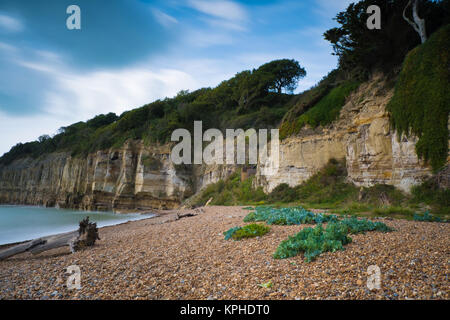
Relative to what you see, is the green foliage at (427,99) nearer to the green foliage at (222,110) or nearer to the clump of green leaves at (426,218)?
the clump of green leaves at (426,218)

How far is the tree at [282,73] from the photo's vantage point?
36531mm

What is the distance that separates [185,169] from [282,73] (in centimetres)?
2260

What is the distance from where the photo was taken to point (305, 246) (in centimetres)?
395

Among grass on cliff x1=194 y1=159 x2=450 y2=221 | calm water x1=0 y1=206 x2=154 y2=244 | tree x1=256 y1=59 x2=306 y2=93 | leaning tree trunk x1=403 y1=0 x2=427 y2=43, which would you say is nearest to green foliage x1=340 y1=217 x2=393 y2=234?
grass on cliff x1=194 y1=159 x2=450 y2=221

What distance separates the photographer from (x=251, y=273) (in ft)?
11.0

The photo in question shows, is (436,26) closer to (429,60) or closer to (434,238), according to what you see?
(429,60)

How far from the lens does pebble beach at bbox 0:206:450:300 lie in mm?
2641

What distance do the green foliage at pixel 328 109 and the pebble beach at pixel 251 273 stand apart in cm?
1248

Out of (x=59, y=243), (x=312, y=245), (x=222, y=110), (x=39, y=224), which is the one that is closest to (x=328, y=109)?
(x=312, y=245)

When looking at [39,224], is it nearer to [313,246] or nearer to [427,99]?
[313,246]

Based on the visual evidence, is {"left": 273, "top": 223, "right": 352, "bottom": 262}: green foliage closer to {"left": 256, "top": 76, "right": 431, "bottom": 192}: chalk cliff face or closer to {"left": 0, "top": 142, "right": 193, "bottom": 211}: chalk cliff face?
{"left": 256, "top": 76, "right": 431, "bottom": 192}: chalk cliff face

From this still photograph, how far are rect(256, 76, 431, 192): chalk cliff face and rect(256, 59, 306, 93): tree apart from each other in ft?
70.0
